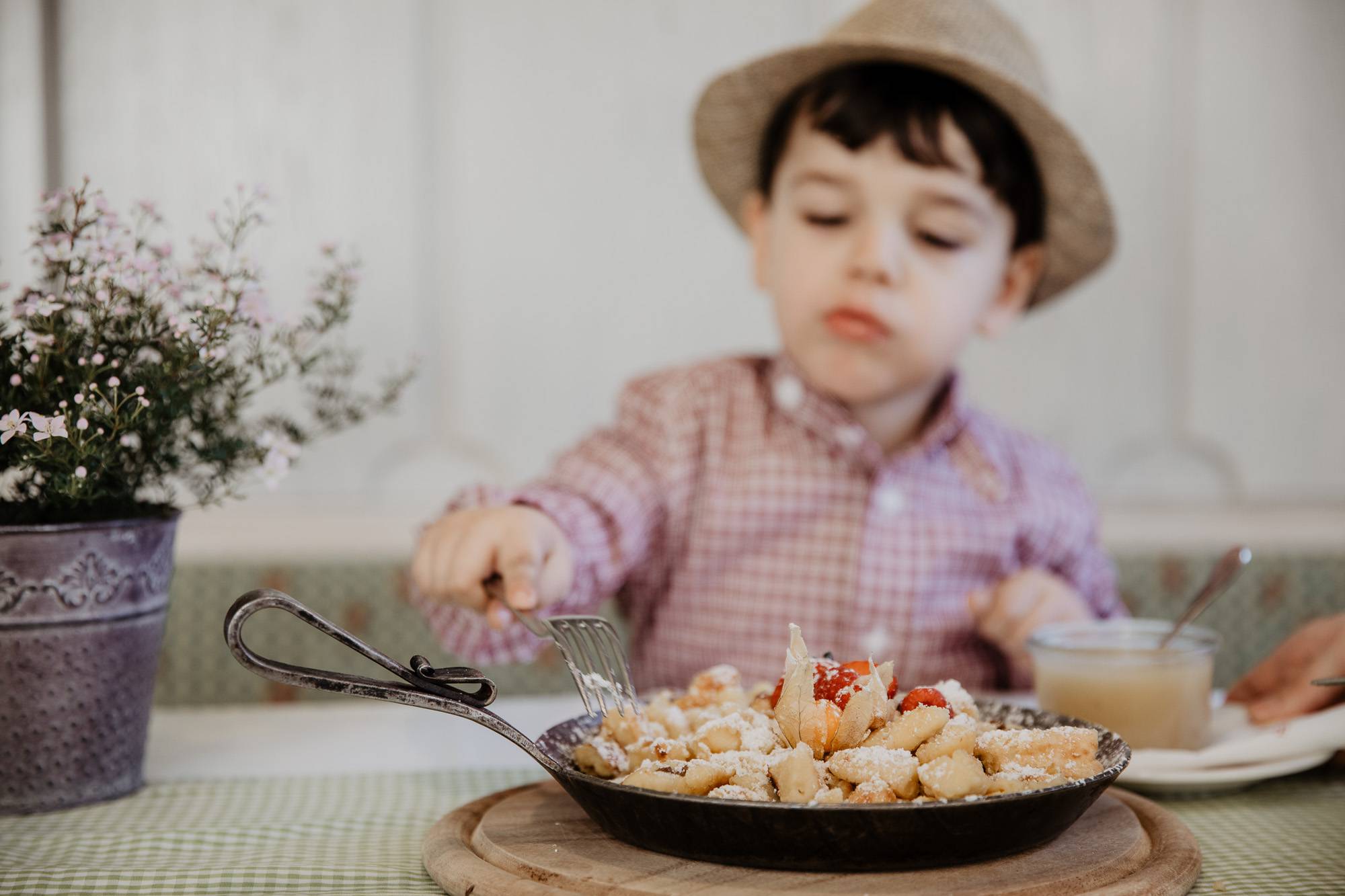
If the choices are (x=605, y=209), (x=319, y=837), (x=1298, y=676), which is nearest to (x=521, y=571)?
(x=319, y=837)

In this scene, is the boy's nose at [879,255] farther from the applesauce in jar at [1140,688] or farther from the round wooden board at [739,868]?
the round wooden board at [739,868]

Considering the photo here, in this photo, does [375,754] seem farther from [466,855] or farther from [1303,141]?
[1303,141]

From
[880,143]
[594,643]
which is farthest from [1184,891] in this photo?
[880,143]

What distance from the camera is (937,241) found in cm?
134

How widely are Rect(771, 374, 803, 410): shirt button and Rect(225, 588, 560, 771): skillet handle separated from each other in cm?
88

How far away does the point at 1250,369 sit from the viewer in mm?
2084

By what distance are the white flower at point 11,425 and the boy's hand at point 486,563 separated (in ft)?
1.14

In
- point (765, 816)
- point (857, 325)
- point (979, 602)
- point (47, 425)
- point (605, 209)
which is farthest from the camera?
point (605, 209)

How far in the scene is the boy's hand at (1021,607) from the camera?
120cm

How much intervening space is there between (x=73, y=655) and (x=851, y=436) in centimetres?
96

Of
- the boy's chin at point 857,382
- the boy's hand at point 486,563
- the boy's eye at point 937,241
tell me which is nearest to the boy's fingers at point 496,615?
the boy's hand at point 486,563

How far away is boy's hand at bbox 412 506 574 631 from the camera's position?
2.98 ft

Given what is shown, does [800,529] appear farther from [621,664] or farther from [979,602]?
[621,664]

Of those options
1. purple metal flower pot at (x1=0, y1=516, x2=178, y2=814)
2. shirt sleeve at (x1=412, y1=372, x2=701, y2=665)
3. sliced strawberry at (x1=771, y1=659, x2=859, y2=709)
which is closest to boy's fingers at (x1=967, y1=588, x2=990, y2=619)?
shirt sleeve at (x1=412, y1=372, x2=701, y2=665)
